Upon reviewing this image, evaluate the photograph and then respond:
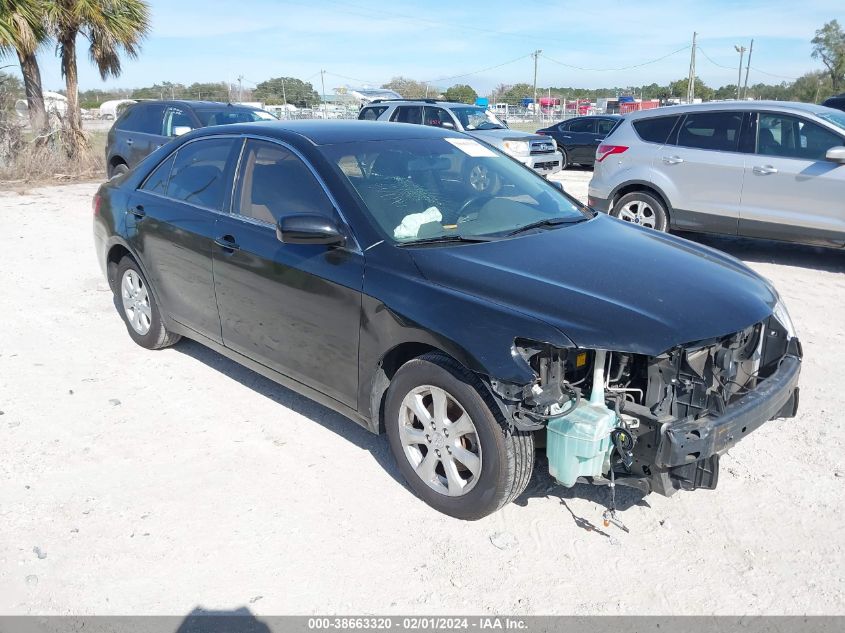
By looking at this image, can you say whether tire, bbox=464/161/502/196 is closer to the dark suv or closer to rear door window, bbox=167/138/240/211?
rear door window, bbox=167/138/240/211

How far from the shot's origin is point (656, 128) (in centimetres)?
902

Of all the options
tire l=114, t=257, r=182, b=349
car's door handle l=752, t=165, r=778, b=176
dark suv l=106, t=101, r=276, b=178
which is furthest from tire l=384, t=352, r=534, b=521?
dark suv l=106, t=101, r=276, b=178

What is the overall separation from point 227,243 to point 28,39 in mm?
14499

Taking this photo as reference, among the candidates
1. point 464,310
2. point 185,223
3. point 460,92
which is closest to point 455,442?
point 464,310

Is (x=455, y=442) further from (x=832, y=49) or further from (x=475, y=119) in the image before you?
(x=832, y=49)

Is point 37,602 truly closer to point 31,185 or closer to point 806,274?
A: point 806,274

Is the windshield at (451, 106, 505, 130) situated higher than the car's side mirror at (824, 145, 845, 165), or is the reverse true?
the windshield at (451, 106, 505, 130)

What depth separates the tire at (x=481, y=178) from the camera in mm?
4277

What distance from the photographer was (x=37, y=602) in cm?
294

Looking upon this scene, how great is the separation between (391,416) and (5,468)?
86.3 inches

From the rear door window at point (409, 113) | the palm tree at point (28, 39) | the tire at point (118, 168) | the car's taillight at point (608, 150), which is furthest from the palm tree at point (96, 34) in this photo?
the car's taillight at point (608, 150)

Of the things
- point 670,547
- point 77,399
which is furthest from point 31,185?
point 670,547

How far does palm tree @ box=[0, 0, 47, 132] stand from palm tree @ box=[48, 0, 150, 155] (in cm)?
58

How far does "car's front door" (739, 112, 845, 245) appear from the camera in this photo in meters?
7.64
